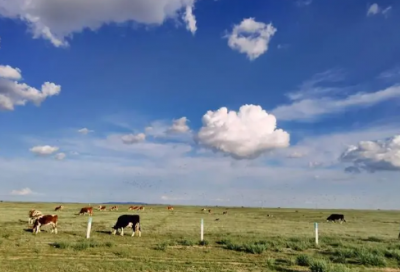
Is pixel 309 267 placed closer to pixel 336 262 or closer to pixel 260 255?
pixel 336 262

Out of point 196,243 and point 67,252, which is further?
point 196,243

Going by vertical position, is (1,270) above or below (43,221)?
below

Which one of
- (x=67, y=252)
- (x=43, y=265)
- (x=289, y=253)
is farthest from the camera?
(x=289, y=253)

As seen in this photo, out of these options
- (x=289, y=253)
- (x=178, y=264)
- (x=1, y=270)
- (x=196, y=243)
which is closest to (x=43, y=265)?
(x=1, y=270)

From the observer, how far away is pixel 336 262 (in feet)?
56.2

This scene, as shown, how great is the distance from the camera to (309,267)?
50.2 feet

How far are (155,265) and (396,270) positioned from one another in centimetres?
1021

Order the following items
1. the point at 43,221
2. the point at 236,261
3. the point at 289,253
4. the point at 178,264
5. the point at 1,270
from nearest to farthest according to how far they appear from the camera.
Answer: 1. the point at 1,270
2. the point at 178,264
3. the point at 236,261
4. the point at 289,253
5. the point at 43,221

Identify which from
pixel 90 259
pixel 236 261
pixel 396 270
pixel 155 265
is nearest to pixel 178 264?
pixel 155 265

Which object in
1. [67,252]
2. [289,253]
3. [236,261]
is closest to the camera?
[236,261]

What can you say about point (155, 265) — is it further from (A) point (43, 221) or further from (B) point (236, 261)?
(A) point (43, 221)

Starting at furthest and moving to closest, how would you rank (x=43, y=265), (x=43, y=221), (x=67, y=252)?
(x=43, y=221) < (x=67, y=252) < (x=43, y=265)

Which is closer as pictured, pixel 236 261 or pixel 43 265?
pixel 43 265

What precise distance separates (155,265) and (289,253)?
805 cm
